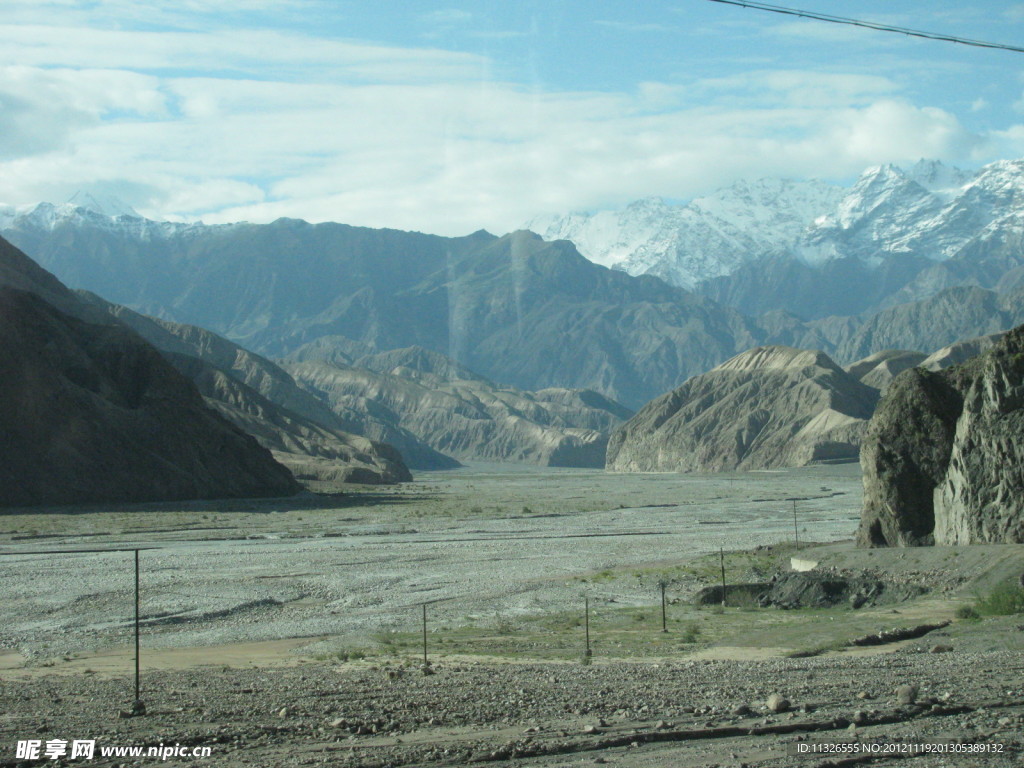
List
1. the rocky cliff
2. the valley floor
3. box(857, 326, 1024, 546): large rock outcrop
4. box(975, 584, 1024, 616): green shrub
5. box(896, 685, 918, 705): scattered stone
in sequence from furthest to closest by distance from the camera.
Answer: the rocky cliff < box(857, 326, 1024, 546): large rock outcrop < box(975, 584, 1024, 616): green shrub < box(896, 685, 918, 705): scattered stone < the valley floor

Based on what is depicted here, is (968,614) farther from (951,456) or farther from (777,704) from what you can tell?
(777,704)

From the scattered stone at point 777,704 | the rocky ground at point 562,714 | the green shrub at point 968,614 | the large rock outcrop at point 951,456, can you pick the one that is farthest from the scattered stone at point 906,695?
the large rock outcrop at point 951,456

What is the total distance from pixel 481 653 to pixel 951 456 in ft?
55.2

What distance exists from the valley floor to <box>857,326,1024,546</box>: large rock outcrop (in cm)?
149

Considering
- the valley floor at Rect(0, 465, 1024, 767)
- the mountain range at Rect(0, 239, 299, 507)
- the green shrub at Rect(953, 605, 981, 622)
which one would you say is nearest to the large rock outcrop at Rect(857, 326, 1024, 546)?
the valley floor at Rect(0, 465, 1024, 767)

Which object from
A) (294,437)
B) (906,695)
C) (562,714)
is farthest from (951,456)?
(294,437)

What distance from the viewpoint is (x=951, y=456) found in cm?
3372

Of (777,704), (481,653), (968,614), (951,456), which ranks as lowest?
(481,653)

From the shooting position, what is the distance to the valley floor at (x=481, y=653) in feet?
47.2

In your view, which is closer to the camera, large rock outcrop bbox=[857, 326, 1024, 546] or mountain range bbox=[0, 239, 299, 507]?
large rock outcrop bbox=[857, 326, 1024, 546]

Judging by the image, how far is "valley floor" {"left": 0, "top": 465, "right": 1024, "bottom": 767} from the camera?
47.2ft

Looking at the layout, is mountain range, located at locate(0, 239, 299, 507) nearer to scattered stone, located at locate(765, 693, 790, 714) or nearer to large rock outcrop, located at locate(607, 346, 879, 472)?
scattered stone, located at locate(765, 693, 790, 714)

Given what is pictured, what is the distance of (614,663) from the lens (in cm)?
2266

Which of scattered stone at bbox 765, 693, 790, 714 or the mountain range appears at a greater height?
the mountain range
